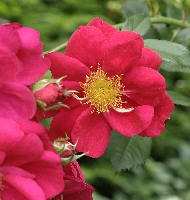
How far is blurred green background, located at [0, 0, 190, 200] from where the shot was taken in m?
2.46

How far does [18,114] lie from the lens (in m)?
0.70

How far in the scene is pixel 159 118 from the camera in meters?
0.90

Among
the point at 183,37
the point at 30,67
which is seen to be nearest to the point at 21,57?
the point at 30,67

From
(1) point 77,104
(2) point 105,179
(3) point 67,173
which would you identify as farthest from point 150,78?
(2) point 105,179

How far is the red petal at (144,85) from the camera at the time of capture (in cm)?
89

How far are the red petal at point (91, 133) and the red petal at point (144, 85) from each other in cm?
13

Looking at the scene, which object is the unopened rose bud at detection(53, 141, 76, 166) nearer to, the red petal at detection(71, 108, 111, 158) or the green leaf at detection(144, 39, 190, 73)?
the red petal at detection(71, 108, 111, 158)

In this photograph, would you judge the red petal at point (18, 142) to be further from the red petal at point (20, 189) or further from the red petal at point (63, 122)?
the red petal at point (63, 122)

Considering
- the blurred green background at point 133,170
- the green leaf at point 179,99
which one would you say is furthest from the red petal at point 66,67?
the blurred green background at point 133,170

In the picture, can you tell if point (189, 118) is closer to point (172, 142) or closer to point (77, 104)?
point (172, 142)

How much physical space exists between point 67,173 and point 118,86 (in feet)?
1.04

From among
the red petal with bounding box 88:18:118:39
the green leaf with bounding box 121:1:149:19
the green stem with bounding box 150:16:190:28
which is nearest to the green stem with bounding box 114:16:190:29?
the green stem with bounding box 150:16:190:28

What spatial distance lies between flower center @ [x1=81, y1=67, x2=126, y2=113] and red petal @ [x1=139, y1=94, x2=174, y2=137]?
120mm

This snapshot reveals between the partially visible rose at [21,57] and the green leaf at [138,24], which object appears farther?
the green leaf at [138,24]
